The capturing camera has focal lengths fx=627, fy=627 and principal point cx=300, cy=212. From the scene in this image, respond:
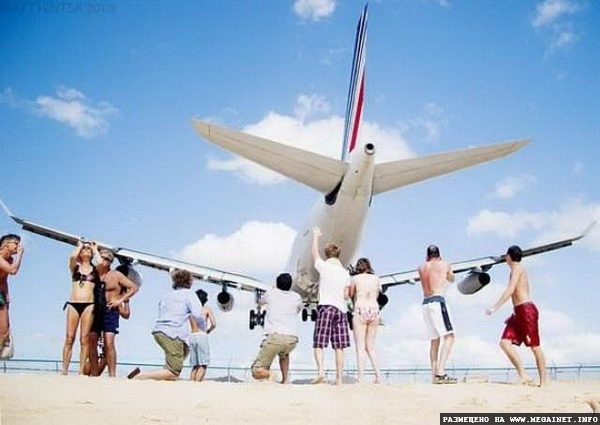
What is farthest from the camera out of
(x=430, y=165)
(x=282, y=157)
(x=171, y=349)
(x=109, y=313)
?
(x=430, y=165)

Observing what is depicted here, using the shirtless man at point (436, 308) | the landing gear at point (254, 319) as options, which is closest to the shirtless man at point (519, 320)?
the shirtless man at point (436, 308)

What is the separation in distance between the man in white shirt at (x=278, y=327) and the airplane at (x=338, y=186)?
3.99 m

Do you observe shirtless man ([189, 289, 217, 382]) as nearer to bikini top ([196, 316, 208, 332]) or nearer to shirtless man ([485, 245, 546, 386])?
bikini top ([196, 316, 208, 332])

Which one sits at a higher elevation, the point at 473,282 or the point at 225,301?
A: the point at 473,282

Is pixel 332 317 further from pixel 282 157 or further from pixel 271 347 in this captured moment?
pixel 282 157

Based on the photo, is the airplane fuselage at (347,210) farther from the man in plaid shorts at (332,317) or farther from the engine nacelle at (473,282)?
the man in plaid shorts at (332,317)

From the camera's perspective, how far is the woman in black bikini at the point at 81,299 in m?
8.02

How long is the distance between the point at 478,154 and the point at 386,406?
8859mm

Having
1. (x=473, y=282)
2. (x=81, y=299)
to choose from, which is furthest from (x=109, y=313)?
(x=473, y=282)

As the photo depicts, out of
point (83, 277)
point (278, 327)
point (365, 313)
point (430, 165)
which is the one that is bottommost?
point (278, 327)

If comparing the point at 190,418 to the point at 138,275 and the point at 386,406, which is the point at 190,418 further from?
the point at 138,275

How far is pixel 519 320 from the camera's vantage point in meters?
8.03

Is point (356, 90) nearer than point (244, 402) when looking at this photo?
No

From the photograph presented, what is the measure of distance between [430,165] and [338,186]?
3.24m
